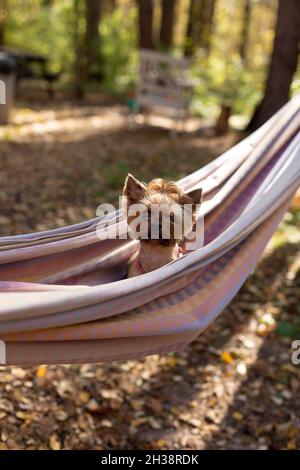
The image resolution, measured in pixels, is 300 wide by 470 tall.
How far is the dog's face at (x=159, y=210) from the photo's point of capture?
91.7 inches

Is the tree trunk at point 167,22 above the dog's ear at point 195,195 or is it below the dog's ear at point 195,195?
above

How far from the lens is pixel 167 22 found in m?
12.9

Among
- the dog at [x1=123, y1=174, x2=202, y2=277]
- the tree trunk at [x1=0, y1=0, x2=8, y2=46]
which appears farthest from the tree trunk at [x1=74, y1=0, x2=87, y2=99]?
the dog at [x1=123, y1=174, x2=202, y2=277]

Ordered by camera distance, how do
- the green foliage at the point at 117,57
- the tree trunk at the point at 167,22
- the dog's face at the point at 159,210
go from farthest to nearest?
the tree trunk at the point at 167,22 < the green foliage at the point at 117,57 < the dog's face at the point at 159,210

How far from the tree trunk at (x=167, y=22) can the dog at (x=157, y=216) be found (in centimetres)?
1110

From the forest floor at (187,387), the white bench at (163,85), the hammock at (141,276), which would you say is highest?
the white bench at (163,85)

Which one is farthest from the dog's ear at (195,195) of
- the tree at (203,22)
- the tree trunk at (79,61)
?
the tree at (203,22)

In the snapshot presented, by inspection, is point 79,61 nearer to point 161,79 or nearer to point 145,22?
point 145,22

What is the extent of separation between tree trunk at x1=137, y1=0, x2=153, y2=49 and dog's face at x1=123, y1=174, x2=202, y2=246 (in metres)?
8.95

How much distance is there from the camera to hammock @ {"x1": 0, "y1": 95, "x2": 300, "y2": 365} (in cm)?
184

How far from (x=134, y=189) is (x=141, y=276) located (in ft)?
1.53

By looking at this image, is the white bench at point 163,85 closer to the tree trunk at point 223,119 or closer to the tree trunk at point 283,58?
the tree trunk at point 223,119

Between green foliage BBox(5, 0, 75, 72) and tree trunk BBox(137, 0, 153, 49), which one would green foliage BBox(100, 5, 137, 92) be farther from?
tree trunk BBox(137, 0, 153, 49)
